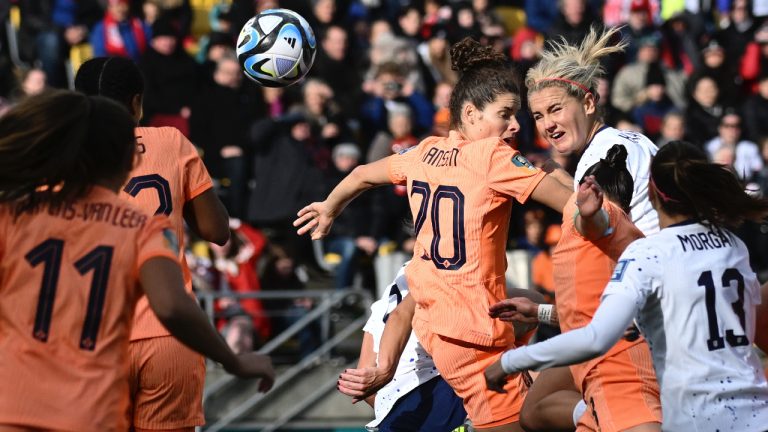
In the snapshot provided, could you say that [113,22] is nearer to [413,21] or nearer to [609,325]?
[413,21]

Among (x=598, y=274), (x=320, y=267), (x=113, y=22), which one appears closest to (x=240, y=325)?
(x=320, y=267)

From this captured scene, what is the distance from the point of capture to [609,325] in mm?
4613

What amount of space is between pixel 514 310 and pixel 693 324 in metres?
0.90

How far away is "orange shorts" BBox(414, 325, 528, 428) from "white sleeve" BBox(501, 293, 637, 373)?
4.27ft

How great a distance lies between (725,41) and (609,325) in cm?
1150

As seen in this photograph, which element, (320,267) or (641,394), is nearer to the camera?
(641,394)

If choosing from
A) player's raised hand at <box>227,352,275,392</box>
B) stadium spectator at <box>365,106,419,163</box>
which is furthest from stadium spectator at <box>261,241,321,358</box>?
player's raised hand at <box>227,352,275,392</box>

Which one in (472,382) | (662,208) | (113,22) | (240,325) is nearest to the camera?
(662,208)

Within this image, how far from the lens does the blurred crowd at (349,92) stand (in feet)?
40.9

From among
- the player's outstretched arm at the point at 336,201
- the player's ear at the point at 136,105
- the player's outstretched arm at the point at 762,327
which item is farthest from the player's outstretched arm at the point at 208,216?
the player's outstretched arm at the point at 762,327

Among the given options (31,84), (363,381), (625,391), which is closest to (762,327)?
(625,391)

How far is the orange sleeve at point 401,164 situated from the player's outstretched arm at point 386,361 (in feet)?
1.93

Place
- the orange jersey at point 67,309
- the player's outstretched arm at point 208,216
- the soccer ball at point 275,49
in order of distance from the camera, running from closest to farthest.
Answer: the orange jersey at point 67,309 → the player's outstretched arm at point 208,216 → the soccer ball at point 275,49

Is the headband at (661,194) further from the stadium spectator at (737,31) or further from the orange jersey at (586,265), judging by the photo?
the stadium spectator at (737,31)
